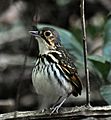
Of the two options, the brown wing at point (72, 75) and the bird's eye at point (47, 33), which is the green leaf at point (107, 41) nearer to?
the brown wing at point (72, 75)

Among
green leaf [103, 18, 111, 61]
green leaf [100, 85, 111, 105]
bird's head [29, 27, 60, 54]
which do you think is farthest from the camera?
green leaf [103, 18, 111, 61]

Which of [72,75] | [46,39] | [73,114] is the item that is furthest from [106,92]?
[46,39]

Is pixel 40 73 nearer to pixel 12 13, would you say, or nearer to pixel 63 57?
pixel 63 57

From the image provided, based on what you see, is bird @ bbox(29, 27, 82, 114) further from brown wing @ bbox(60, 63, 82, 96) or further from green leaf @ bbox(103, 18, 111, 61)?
green leaf @ bbox(103, 18, 111, 61)

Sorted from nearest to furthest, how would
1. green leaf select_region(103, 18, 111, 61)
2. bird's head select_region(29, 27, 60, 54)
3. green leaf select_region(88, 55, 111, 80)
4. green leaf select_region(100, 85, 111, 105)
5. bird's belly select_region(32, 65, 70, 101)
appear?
bird's belly select_region(32, 65, 70, 101) → bird's head select_region(29, 27, 60, 54) → green leaf select_region(100, 85, 111, 105) → green leaf select_region(88, 55, 111, 80) → green leaf select_region(103, 18, 111, 61)

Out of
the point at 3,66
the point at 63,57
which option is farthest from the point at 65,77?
the point at 3,66

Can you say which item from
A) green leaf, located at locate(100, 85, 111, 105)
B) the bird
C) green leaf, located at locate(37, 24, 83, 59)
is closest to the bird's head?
the bird

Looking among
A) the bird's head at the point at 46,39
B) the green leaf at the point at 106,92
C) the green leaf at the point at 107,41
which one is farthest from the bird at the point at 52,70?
the green leaf at the point at 107,41

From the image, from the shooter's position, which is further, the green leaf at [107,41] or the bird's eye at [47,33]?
the green leaf at [107,41]

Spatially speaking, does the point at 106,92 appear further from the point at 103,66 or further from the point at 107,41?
the point at 107,41
